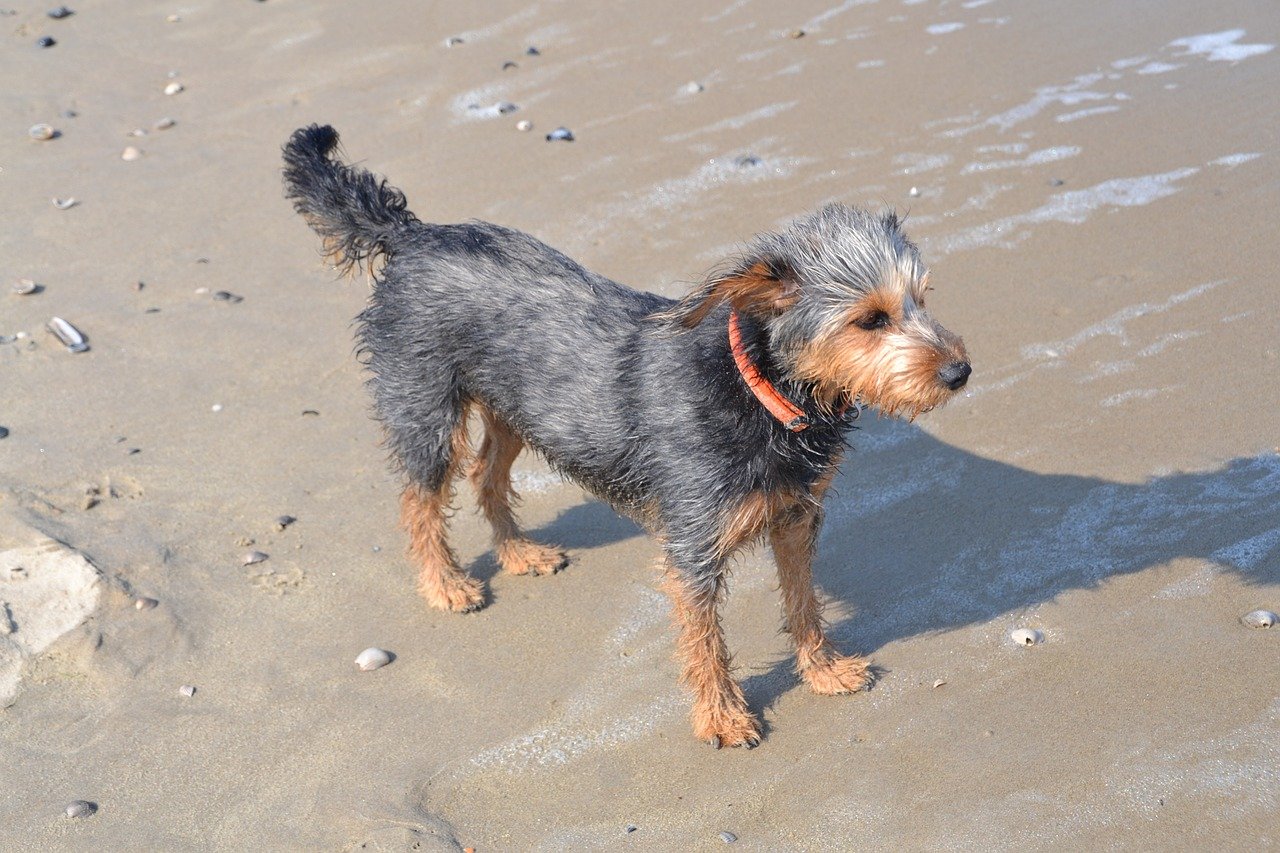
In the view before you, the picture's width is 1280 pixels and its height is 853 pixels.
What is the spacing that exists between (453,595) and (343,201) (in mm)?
2032

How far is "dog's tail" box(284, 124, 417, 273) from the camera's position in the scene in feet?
18.6

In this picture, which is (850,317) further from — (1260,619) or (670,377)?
(1260,619)

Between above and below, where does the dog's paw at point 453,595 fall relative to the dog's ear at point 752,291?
below

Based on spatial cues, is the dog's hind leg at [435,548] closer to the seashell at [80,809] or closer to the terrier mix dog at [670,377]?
the terrier mix dog at [670,377]

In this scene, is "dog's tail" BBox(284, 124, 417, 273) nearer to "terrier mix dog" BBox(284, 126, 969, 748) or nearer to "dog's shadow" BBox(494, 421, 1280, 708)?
"terrier mix dog" BBox(284, 126, 969, 748)

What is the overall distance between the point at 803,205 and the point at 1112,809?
5.22m

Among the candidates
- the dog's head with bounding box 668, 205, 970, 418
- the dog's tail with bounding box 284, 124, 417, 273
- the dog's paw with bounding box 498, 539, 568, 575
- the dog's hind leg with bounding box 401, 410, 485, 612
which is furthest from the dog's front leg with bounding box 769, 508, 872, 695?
the dog's tail with bounding box 284, 124, 417, 273

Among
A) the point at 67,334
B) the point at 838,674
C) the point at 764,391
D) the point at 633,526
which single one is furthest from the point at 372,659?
the point at 67,334

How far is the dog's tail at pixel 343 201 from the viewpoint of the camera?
18.6 ft

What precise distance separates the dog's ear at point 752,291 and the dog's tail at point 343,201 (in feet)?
6.47

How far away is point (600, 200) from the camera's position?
352 inches

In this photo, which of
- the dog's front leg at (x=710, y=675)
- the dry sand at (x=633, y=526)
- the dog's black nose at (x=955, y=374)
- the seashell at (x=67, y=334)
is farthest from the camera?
the seashell at (x=67, y=334)

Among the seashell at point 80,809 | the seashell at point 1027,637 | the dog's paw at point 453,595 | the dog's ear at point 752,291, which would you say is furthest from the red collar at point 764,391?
the seashell at point 80,809

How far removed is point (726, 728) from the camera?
16.3 ft
